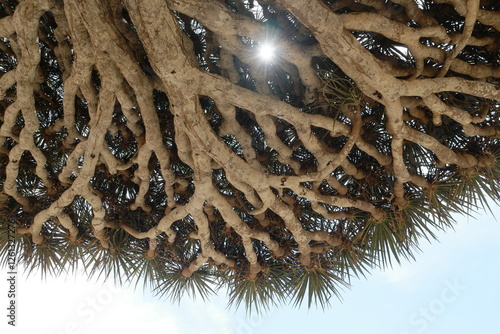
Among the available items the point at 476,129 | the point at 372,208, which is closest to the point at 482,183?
the point at 476,129

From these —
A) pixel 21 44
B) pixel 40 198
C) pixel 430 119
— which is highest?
pixel 430 119

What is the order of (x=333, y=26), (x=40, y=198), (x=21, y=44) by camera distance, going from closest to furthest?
(x=333, y=26) < (x=21, y=44) < (x=40, y=198)

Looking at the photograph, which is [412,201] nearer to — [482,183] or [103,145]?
[482,183]

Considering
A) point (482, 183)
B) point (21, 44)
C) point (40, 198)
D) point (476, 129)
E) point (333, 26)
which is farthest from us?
point (40, 198)

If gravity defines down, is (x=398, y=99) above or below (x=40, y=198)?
above

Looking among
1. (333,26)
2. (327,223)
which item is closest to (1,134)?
A: (333,26)

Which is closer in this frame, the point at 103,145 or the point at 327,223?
the point at 103,145

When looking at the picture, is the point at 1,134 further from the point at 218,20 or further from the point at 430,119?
the point at 430,119
